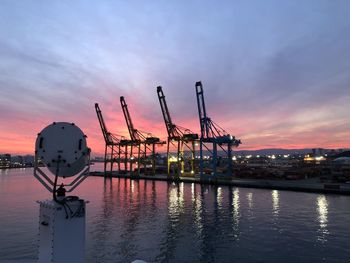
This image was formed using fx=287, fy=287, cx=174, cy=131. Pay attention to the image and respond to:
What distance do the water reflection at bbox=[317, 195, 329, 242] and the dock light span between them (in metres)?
22.8

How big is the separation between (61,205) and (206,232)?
2154 cm

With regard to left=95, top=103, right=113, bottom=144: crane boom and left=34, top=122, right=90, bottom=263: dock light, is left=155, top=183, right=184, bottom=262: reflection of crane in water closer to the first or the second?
left=34, top=122, right=90, bottom=263: dock light

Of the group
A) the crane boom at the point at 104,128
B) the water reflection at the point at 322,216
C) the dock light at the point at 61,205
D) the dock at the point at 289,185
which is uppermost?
the crane boom at the point at 104,128

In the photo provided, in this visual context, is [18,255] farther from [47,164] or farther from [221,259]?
[47,164]

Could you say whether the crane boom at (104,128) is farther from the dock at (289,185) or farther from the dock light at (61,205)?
the dock light at (61,205)

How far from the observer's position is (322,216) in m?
32.3

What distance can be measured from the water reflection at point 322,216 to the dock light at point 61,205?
22771 mm

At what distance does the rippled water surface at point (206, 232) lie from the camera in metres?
20.0

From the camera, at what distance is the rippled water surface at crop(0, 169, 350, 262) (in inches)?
787

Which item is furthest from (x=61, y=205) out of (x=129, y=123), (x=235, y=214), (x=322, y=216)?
(x=129, y=123)

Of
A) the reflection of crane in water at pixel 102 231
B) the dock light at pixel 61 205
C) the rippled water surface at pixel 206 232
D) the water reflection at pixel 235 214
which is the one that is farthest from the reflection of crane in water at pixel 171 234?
the dock light at pixel 61 205

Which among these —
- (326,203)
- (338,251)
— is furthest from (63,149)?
(326,203)

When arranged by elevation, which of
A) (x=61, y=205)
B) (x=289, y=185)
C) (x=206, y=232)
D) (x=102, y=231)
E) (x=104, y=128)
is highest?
(x=104, y=128)

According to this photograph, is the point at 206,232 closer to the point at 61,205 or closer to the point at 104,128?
the point at 61,205
